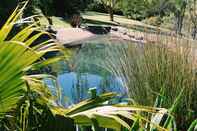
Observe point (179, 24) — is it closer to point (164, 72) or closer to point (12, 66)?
point (164, 72)

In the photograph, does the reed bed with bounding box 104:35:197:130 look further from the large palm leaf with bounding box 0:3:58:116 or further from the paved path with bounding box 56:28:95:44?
the paved path with bounding box 56:28:95:44

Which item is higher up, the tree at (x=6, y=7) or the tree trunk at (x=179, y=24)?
the tree trunk at (x=179, y=24)

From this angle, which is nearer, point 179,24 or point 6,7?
point 179,24

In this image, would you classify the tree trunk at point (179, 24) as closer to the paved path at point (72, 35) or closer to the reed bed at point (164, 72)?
the reed bed at point (164, 72)

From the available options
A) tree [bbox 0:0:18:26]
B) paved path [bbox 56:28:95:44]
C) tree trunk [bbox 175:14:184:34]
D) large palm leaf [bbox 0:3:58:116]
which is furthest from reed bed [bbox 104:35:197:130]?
paved path [bbox 56:28:95:44]

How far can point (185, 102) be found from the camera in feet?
13.3

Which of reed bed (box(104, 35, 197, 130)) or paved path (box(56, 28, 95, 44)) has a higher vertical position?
reed bed (box(104, 35, 197, 130))

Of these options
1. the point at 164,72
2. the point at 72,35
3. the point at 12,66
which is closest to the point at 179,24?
the point at 164,72

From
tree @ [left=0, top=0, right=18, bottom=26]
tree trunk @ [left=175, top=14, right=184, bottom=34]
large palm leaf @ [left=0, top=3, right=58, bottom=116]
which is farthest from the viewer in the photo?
tree @ [left=0, top=0, right=18, bottom=26]

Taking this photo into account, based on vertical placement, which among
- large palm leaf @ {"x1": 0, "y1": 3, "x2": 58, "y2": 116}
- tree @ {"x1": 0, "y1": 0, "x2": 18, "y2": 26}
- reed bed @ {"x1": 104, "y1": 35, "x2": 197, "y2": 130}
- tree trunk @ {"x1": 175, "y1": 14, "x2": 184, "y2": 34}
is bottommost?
tree @ {"x1": 0, "y1": 0, "x2": 18, "y2": 26}

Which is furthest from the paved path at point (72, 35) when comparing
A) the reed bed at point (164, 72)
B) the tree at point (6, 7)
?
the reed bed at point (164, 72)

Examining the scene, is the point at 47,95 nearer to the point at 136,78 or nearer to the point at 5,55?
the point at 5,55

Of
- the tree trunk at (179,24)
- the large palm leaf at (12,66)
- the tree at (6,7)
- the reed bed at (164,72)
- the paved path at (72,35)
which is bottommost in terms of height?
the paved path at (72,35)

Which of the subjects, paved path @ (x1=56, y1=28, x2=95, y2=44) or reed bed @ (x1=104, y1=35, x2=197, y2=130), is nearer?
reed bed @ (x1=104, y1=35, x2=197, y2=130)
